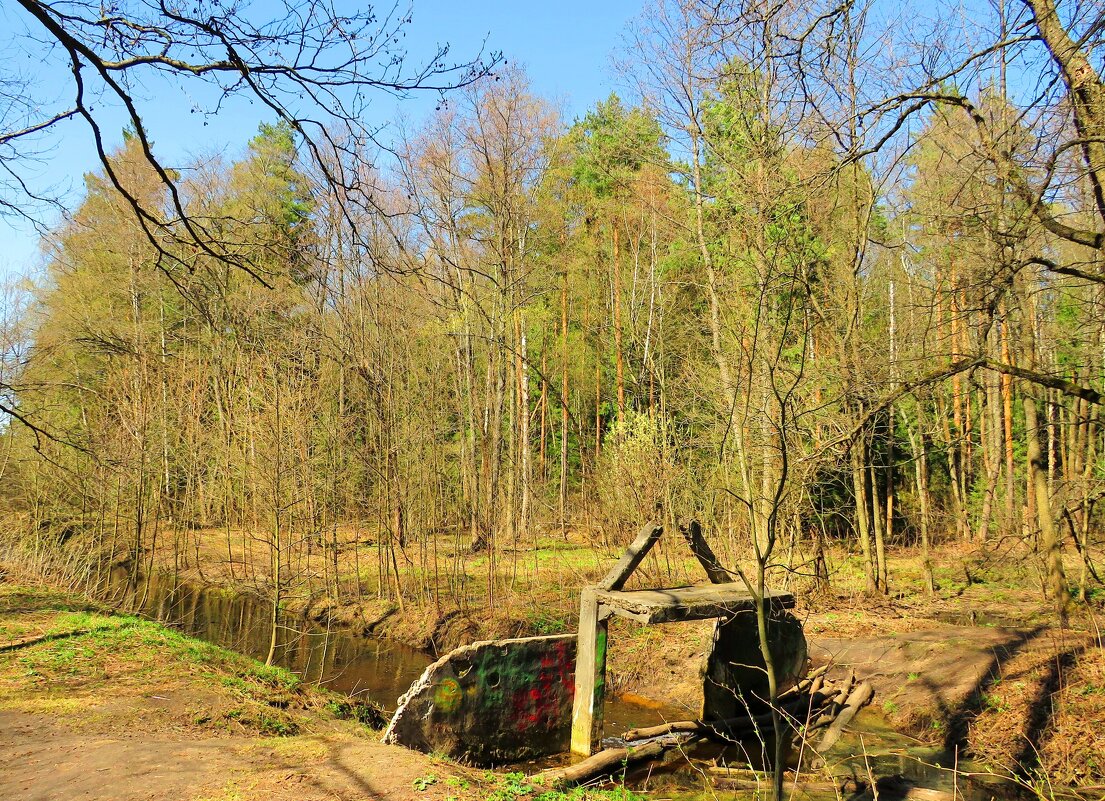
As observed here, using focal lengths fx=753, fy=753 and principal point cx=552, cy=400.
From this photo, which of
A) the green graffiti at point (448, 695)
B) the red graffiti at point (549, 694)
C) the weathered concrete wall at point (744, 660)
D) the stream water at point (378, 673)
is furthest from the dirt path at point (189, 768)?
the weathered concrete wall at point (744, 660)

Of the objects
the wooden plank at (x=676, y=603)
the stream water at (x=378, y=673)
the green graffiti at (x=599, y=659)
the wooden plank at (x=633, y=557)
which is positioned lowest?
the stream water at (x=378, y=673)

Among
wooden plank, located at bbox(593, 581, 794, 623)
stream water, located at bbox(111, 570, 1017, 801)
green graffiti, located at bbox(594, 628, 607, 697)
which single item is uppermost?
wooden plank, located at bbox(593, 581, 794, 623)

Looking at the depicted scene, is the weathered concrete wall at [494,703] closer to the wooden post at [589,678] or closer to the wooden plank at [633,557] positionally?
the wooden post at [589,678]

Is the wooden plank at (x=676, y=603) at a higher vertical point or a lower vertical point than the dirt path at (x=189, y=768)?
higher

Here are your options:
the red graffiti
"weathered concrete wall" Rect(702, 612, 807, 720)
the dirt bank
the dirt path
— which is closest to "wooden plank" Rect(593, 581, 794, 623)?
the red graffiti

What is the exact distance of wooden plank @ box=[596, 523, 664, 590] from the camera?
8.02 m

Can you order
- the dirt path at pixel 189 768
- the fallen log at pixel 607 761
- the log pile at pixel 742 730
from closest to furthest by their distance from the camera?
1. the dirt path at pixel 189 768
2. the fallen log at pixel 607 761
3. the log pile at pixel 742 730

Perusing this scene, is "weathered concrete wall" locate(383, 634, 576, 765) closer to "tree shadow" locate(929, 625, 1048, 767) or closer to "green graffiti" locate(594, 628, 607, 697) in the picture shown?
"green graffiti" locate(594, 628, 607, 697)

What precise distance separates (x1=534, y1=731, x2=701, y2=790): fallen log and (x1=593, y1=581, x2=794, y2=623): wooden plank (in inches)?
55.8

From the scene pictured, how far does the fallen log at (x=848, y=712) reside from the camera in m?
8.59

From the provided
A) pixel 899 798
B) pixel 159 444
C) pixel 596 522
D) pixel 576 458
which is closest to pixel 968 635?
pixel 899 798

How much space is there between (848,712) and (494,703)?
437 cm

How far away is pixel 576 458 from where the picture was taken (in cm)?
2831

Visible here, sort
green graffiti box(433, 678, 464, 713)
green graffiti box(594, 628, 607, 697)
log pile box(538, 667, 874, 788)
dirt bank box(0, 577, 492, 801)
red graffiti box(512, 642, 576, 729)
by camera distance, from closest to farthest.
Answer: dirt bank box(0, 577, 492, 801) < log pile box(538, 667, 874, 788) < green graffiti box(433, 678, 464, 713) < green graffiti box(594, 628, 607, 697) < red graffiti box(512, 642, 576, 729)
